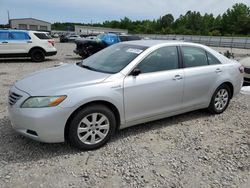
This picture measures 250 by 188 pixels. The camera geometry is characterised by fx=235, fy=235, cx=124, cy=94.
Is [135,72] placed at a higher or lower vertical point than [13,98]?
higher

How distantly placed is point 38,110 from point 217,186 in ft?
7.46

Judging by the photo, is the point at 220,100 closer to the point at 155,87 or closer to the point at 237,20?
the point at 155,87

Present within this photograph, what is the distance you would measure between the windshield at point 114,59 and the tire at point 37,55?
27.5 feet

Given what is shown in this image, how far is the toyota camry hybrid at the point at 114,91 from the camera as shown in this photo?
2957 millimetres

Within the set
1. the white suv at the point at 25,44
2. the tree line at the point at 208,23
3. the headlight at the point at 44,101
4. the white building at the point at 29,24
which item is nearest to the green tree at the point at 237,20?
the tree line at the point at 208,23

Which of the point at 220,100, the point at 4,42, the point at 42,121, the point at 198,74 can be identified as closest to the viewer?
the point at 42,121

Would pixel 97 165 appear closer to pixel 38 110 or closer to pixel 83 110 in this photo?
pixel 83 110

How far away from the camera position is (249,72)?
6.71 metres

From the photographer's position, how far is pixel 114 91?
3230 millimetres

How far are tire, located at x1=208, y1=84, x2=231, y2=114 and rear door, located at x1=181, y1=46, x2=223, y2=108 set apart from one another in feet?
0.61

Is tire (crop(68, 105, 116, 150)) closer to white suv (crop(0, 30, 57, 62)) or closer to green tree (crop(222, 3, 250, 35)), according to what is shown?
white suv (crop(0, 30, 57, 62))

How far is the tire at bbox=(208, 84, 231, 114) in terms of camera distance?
4.57 meters

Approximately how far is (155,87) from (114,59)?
813 millimetres

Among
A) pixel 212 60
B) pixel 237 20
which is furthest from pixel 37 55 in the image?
pixel 237 20
